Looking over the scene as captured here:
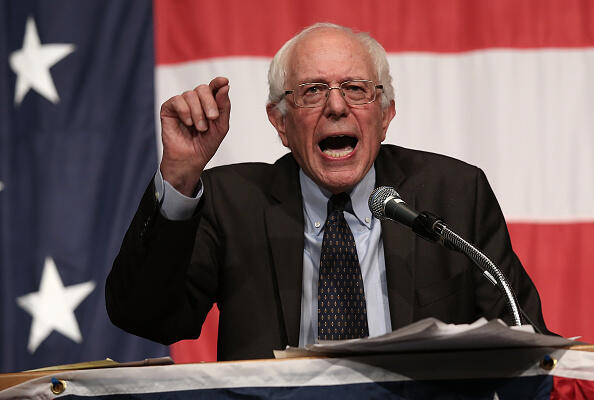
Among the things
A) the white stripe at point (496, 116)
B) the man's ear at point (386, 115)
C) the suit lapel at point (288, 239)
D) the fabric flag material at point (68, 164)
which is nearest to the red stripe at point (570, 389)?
the suit lapel at point (288, 239)

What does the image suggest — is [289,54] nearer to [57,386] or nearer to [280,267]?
[280,267]

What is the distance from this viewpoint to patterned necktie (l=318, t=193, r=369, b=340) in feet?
4.74

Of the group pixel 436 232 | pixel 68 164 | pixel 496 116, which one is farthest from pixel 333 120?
pixel 68 164

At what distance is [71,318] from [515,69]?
164cm

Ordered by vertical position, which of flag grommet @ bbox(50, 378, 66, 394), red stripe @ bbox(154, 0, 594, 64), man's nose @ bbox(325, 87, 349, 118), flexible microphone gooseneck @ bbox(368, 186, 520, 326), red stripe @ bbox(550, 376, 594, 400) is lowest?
red stripe @ bbox(550, 376, 594, 400)

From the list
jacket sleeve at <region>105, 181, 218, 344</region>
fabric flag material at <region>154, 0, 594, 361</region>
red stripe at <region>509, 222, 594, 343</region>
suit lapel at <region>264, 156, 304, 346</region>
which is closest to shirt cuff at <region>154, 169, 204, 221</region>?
jacket sleeve at <region>105, 181, 218, 344</region>

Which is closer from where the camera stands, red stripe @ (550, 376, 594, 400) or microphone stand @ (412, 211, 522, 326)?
red stripe @ (550, 376, 594, 400)

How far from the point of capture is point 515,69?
2.40 m

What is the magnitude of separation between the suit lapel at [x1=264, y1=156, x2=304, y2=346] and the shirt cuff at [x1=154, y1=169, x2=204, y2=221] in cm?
31

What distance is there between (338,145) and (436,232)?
1.95 ft

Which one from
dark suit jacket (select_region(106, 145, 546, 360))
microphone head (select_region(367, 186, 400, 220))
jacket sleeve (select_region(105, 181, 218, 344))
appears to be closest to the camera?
microphone head (select_region(367, 186, 400, 220))

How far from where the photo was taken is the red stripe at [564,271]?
2.34 metres

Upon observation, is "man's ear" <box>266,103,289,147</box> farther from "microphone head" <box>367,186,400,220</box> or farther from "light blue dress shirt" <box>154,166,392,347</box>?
"microphone head" <box>367,186,400,220</box>

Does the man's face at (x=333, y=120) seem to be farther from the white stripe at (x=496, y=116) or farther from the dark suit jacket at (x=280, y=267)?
the white stripe at (x=496, y=116)
